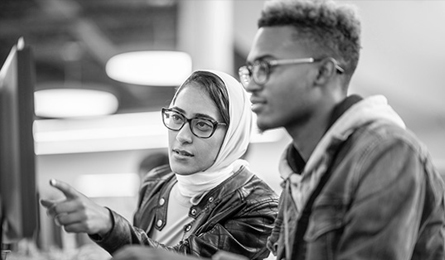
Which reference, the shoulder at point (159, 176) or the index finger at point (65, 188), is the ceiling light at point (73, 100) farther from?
the index finger at point (65, 188)

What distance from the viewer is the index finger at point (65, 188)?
5.05ft

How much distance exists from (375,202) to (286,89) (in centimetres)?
34

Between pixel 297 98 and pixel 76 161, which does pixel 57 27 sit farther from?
pixel 297 98

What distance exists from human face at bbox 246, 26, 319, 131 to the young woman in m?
0.56

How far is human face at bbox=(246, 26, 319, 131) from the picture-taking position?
156cm

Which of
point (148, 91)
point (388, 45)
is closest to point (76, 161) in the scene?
point (148, 91)

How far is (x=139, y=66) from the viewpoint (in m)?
6.81

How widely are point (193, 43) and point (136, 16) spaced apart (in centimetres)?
398

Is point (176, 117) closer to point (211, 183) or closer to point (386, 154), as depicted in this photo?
point (211, 183)

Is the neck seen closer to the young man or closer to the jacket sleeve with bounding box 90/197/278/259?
the young man

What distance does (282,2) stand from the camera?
164 cm

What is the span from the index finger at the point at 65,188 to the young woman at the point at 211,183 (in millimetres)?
365

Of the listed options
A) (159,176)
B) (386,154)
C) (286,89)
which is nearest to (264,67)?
(286,89)

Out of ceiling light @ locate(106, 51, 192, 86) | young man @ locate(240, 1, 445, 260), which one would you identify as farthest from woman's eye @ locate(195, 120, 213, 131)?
ceiling light @ locate(106, 51, 192, 86)
